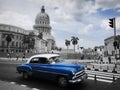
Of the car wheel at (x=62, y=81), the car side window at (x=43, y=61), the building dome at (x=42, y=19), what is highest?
the building dome at (x=42, y=19)

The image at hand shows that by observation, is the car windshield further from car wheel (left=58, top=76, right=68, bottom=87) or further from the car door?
car wheel (left=58, top=76, right=68, bottom=87)

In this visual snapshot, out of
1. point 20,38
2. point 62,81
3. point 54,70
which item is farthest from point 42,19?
point 62,81

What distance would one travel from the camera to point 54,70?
32.7 feet

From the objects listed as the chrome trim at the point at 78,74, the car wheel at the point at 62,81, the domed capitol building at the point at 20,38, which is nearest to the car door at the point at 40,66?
the car wheel at the point at 62,81

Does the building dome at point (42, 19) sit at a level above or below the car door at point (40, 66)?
above

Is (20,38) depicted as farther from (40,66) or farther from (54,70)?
(54,70)

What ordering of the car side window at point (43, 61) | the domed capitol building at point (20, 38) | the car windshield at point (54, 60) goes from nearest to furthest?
the car windshield at point (54, 60), the car side window at point (43, 61), the domed capitol building at point (20, 38)

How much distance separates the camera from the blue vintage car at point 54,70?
930cm

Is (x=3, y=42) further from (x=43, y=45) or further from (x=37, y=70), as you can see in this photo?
(x=37, y=70)

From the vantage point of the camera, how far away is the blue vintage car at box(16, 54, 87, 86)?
366 inches

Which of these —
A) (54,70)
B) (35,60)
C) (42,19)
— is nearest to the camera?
(54,70)

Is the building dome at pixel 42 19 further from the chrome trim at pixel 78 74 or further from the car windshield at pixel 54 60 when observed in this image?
the chrome trim at pixel 78 74

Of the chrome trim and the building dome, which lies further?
the building dome

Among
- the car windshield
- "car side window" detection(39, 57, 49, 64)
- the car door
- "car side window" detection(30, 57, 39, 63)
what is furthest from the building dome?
the car windshield
